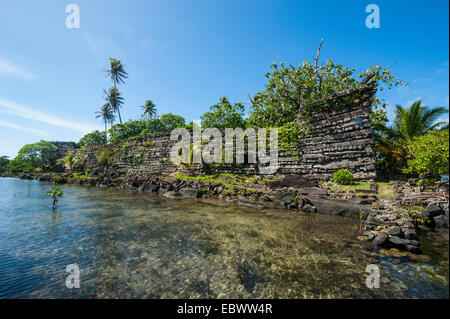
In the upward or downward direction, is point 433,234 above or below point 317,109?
below

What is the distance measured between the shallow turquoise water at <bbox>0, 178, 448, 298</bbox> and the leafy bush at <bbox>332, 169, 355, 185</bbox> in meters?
3.07

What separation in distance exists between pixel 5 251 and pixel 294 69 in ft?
53.2

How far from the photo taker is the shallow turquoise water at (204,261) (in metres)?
2.39

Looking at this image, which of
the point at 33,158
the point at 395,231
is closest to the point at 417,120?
the point at 395,231

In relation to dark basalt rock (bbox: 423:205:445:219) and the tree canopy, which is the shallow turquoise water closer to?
dark basalt rock (bbox: 423:205:445:219)

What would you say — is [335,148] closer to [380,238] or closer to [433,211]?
[433,211]

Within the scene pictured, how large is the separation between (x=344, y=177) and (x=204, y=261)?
758cm

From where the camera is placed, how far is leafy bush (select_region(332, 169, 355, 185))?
793 centimetres

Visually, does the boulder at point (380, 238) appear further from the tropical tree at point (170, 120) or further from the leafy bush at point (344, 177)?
the tropical tree at point (170, 120)

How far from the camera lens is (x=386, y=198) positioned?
598 centimetres

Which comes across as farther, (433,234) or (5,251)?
(433,234)

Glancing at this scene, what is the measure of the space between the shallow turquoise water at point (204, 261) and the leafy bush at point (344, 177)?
3.07m
